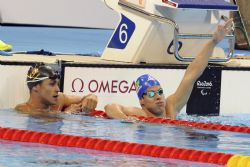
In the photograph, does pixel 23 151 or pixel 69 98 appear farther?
pixel 69 98

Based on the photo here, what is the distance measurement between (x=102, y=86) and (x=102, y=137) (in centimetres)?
214

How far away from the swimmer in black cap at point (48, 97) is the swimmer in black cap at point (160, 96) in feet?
1.41

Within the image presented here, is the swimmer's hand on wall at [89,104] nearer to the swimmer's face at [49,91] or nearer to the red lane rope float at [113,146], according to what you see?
the swimmer's face at [49,91]

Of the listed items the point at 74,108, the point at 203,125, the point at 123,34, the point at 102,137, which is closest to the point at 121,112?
the point at 74,108

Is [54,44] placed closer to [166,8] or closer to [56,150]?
[166,8]

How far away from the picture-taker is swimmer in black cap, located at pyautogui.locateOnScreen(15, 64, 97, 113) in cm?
1017

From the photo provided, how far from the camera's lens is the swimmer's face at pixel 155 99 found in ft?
31.0

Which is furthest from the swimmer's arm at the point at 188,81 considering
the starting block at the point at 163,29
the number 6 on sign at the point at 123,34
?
the number 6 on sign at the point at 123,34

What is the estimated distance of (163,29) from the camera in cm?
1132

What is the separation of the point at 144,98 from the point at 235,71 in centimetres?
223

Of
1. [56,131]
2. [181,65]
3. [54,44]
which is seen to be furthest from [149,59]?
[54,44]

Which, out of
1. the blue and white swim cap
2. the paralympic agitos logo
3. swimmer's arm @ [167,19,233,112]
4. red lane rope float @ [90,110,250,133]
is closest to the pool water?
red lane rope float @ [90,110,250,133]

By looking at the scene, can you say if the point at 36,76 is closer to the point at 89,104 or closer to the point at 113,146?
the point at 89,104

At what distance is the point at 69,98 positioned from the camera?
10.3m
